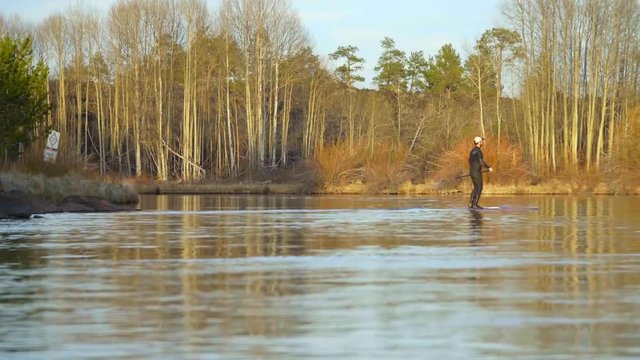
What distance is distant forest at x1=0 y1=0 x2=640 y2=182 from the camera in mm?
70312

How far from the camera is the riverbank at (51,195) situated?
28398mm

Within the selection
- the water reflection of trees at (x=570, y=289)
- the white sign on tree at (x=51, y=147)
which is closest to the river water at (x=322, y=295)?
the water reflection of trees at (x=570, y=289)

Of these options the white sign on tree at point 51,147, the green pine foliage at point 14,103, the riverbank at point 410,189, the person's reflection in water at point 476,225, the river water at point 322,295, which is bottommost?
the river water at point 322,295

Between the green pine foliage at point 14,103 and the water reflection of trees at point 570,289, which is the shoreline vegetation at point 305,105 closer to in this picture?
the green pine foliage at point 14,103

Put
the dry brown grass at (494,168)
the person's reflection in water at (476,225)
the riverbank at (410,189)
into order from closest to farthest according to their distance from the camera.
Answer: the person's reflection in water at (476,225)
the riverbank at (410,189)
the dry brown grass at (494,168)

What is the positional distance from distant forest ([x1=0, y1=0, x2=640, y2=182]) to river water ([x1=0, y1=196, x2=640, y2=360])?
41.6 meters

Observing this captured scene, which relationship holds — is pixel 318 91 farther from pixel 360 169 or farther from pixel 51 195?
pixel 51 195

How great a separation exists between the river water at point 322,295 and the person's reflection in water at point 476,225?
0.66 ft

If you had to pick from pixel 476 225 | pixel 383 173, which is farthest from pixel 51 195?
pixel 383 173

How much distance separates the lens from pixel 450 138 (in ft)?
248

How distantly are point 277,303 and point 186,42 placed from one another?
3066 inches

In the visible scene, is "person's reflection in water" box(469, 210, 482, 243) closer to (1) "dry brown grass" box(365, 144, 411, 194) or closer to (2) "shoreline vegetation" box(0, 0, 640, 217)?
(2) "shoreline vegetation" box(0, 0, 640, 217)

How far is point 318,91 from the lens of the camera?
94875mm

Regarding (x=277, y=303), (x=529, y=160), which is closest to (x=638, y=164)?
(x=529, y=160)
